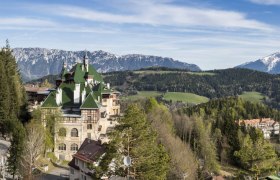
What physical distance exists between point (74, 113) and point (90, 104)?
14.8 ft

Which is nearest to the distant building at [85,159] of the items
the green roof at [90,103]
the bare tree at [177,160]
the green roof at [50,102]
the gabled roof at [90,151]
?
the gabled roof at [90,151]

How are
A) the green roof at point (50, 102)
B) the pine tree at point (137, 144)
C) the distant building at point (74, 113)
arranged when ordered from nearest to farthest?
the pine tree at point (137, 144), the distant building at point (74, 113), the green roof at point (50, 102)

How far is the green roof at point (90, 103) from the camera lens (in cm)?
8819

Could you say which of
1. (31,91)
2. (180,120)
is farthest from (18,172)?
(180,120)

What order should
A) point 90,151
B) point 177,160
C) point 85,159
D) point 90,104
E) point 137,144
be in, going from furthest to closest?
point 90,104 → point 177,160 → point 90,151 → point 85,159 → point 137,144

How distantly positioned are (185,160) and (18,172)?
2921cm

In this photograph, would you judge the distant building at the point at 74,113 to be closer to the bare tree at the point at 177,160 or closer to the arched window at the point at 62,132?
the arched window at the point at 62,132

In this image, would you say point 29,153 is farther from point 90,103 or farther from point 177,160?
point 90,103

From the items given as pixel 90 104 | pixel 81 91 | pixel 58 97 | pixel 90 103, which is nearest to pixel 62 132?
pixel 58 97

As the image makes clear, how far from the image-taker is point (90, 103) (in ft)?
290

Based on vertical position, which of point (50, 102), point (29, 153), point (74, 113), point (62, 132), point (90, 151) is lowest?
point (62, 132)

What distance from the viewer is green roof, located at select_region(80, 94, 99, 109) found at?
8819 centimetres

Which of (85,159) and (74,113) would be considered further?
(74,113)

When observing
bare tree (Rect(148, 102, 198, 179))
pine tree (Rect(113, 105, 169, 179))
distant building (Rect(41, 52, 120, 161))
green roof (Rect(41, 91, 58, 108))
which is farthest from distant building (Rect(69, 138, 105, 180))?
green roof (Rect(41, 91, 58, 108))
